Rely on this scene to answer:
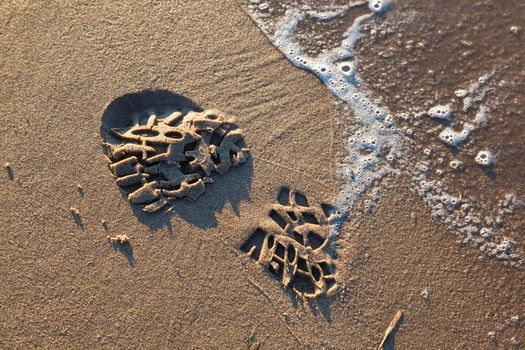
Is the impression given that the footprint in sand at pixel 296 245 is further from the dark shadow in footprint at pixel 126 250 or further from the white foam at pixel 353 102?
the dark shadow in footprint at pixel 126 250

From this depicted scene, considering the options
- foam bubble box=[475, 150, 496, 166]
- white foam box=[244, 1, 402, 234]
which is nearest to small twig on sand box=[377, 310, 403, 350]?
white foam box=[244, 1, 402, 234]

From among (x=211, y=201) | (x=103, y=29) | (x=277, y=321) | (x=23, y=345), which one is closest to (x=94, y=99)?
(x=103, y=29)

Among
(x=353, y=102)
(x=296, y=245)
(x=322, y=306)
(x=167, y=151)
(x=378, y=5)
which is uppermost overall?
(x=167, y=151)

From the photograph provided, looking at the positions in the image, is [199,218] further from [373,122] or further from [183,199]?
[373,122]

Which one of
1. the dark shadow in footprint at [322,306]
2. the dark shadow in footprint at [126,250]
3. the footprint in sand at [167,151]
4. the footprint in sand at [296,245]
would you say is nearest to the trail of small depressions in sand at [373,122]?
the footprint in sand at [296,245]

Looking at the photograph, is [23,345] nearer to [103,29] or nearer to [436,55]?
[103,29]

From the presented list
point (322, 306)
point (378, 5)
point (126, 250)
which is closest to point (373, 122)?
point (378, 5)
